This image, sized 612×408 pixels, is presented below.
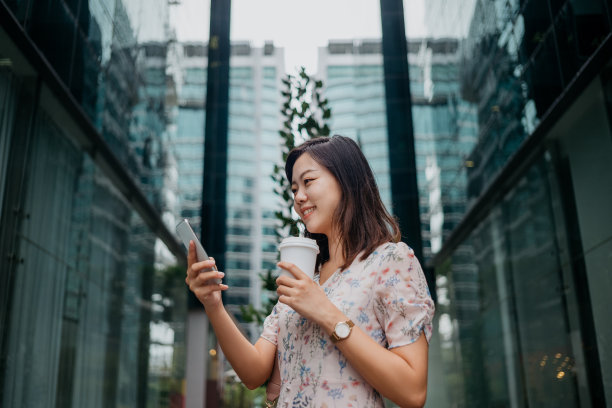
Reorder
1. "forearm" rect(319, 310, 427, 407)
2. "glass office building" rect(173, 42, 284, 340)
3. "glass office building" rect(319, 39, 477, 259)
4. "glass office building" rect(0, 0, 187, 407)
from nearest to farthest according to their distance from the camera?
"forearm" rect(319, 310, 427, 407), "glass office building" rect(0, 0, 187, 407), "glass office building" rect(319, 39, 477, 259), "glass office building" rect(173, 42, 284, 340)

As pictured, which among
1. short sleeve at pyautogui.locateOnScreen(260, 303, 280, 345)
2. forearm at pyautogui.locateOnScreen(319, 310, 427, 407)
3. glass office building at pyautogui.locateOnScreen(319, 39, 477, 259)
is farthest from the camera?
glass office building at pyautogui.locateOnScreen(319, 39, 477, 259)

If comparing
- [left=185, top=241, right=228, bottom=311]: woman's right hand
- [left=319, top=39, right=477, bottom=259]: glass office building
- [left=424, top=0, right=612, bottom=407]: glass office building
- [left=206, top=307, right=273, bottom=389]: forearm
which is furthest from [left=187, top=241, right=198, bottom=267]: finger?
[left=319, top=39, right=477, bottom=259]: glass office building

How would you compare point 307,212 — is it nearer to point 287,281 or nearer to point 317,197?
point 317,197

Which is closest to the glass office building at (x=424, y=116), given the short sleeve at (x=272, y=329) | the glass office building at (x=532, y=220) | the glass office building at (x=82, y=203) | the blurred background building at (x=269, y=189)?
the blurred background building at (x=269, y=189)

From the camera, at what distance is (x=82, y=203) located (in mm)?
7109

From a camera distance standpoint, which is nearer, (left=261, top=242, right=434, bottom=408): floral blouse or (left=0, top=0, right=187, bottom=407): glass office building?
(left=261, top=242, right=434, bottom=408): floral blouse

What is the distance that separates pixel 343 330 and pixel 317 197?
Answer: 1.46ft

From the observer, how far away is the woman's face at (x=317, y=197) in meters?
1.66

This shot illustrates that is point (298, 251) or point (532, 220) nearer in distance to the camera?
point (298, 251)

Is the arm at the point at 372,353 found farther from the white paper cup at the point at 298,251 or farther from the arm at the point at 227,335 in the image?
the arm at the point at 227,335

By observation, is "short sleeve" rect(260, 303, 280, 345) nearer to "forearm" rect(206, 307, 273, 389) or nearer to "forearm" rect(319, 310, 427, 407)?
"forearm" rect(206, 307, 273, 389)

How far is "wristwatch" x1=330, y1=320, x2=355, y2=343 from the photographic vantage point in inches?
52.3

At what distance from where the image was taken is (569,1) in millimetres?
5641

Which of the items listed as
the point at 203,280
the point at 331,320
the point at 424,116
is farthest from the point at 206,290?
the point at 424,116
